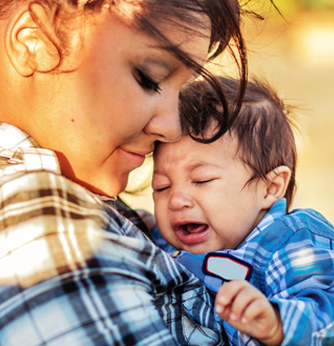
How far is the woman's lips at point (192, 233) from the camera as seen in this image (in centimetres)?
168

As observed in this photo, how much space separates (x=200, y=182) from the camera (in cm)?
168

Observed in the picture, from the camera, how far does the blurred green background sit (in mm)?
2582

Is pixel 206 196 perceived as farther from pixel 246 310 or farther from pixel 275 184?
pixel 246 310

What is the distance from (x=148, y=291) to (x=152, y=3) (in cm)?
85

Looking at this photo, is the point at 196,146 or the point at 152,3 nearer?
the point at 152,3

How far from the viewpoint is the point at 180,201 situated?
1652 mm

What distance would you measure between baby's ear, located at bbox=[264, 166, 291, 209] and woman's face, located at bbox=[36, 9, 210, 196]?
649 mm

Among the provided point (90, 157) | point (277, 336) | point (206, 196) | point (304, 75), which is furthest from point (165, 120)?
point (304, 75)

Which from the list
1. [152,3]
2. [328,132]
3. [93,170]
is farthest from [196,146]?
[328,132]

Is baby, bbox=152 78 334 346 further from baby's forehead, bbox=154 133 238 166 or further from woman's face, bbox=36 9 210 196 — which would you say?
woman's face, bbox=36 9 210 196

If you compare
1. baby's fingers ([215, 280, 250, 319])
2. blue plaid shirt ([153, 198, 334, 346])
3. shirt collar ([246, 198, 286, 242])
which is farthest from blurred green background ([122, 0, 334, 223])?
baby's fingers ([215, 280, 250, 319])

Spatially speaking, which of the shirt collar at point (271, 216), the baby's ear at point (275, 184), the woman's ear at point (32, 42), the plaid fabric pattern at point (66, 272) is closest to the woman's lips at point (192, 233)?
the shirt collar at point (271, 216)

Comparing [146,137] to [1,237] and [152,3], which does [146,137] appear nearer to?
[152,3]

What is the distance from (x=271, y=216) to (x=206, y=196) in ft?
0.91
